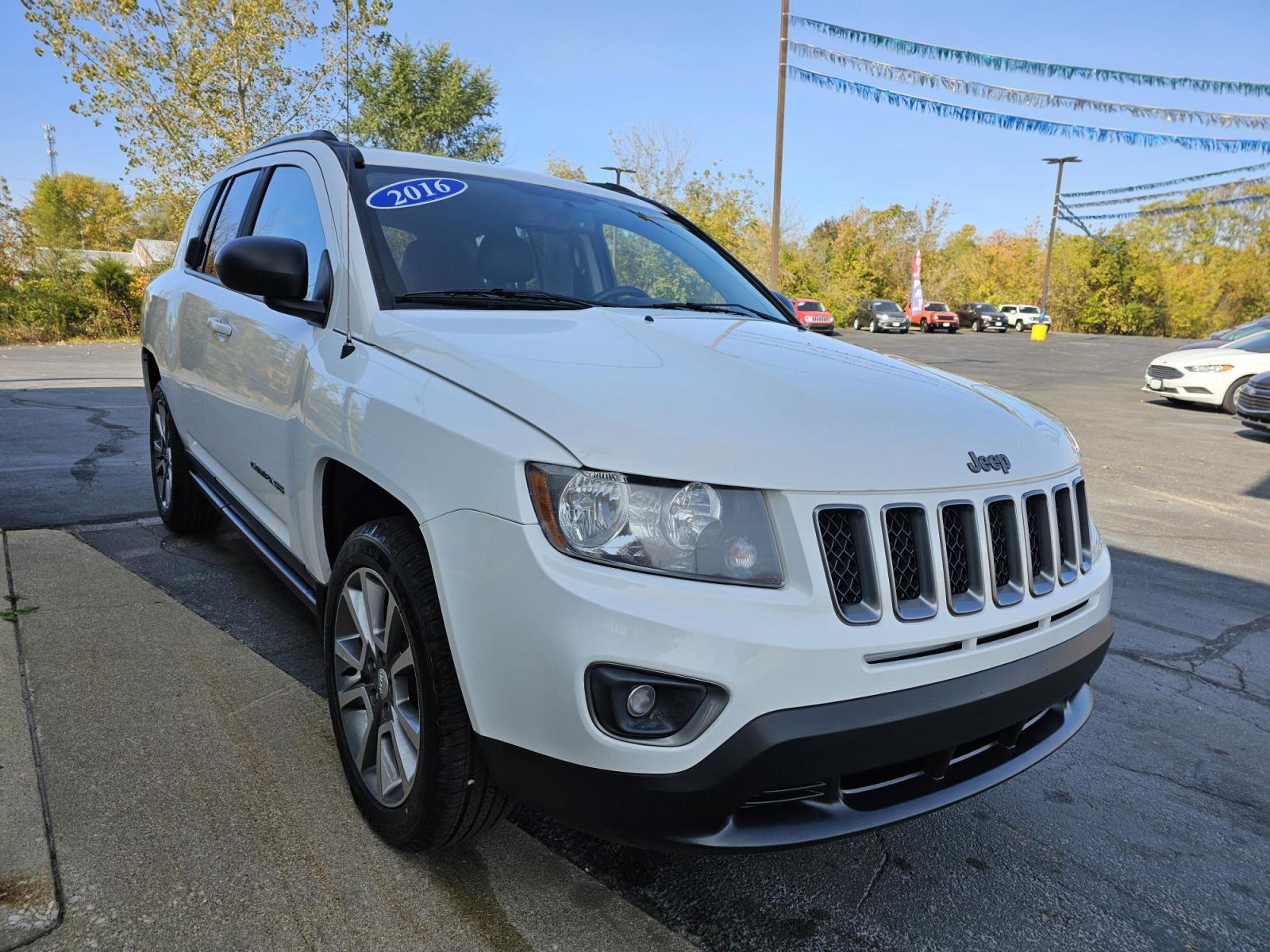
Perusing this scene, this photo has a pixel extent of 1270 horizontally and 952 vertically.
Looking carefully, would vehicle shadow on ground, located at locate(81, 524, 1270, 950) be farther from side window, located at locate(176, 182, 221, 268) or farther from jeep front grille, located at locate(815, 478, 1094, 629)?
side window, located at locate(176, 182, 221, 268)

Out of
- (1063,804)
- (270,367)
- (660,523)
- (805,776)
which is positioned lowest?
(1063,804)

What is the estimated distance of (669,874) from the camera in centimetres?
209

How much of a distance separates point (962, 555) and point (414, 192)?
79.4 inches

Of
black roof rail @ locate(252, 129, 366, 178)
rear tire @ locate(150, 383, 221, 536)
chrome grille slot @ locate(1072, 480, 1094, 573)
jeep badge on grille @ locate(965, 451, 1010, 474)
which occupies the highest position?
black roof rail @ locate(252, 129, 366, 178)

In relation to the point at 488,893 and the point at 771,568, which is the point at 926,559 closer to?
the point at 771,568

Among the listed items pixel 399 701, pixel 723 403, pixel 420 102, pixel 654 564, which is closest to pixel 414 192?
pixel 723 403

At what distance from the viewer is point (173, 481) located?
177 inches

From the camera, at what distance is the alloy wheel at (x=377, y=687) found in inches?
78.6

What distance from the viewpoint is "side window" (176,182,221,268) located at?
4.23 meters

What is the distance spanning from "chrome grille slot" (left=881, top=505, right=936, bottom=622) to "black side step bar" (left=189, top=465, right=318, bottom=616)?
1751 millimetres

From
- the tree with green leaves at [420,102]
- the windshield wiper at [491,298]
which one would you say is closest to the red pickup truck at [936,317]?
the tree with green leaves at [420,102]

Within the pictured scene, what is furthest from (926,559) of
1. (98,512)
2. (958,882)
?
(98,512)

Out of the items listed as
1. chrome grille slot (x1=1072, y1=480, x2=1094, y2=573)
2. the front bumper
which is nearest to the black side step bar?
the front bumper

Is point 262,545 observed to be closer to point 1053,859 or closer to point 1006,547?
point 1006,547
